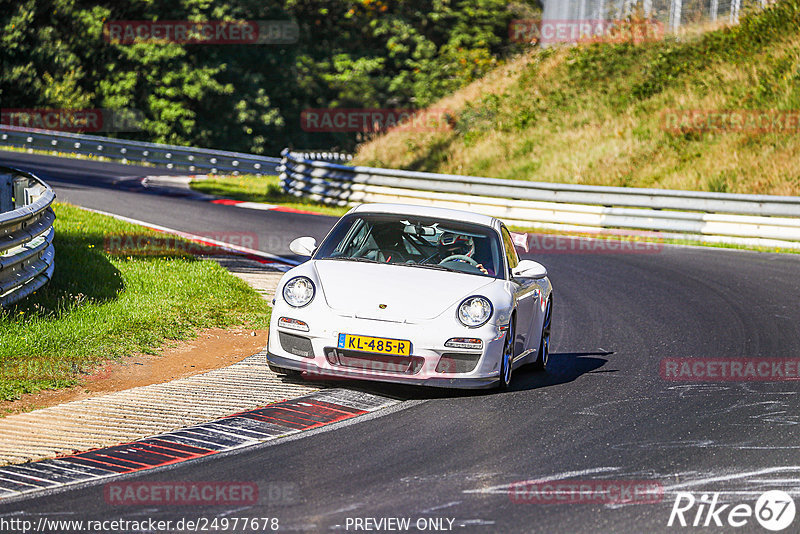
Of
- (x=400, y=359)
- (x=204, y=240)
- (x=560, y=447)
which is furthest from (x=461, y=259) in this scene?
(x=204, y=240)

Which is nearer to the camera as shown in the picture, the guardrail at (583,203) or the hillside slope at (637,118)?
the guardrail at (583,203)

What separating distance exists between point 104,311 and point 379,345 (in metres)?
3.66

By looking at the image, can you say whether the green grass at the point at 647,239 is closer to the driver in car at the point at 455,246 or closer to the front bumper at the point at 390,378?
the driver in car at the point at 455,246

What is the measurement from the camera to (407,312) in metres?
7.75

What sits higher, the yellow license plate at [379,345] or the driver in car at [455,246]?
the driver in car at [455,246]

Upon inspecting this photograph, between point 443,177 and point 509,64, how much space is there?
47.7 feet

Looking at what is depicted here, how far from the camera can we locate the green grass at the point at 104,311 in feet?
27.4

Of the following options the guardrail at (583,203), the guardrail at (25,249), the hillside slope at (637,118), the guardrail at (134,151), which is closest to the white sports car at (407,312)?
the guardrail at (25,249)

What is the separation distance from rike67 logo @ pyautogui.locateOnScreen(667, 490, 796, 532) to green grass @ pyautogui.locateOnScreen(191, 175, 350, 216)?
1779 centimetres

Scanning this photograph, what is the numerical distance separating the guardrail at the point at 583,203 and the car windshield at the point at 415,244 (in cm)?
1225

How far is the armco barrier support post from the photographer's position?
12.9 m

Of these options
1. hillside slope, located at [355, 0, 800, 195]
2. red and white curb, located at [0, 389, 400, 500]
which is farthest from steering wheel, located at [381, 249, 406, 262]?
hillside slope, located at [355, 0, 800, 195]

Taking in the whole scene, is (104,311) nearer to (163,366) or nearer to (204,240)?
(163,366)

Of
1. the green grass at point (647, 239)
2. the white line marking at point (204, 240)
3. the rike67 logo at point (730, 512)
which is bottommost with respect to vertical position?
the green grass at point (647, 239)
